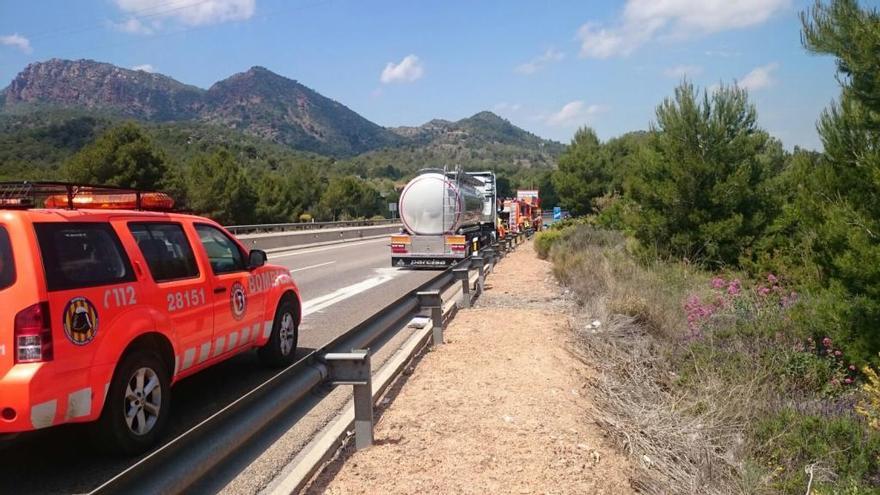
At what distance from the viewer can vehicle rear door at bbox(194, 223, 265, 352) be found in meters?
5.93

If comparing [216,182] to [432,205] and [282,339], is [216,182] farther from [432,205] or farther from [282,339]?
[282,339]

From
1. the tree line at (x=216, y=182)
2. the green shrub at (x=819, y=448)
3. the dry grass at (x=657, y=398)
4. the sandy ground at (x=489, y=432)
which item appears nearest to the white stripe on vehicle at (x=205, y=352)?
the sandy ground at (x=489, y=432)

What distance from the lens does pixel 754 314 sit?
30.5 ft

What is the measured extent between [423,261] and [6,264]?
16.7 metres

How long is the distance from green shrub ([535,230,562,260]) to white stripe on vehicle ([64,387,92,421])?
1967 cm

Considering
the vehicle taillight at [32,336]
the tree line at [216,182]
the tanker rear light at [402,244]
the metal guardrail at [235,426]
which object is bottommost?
the tanker rear light at [402,244]

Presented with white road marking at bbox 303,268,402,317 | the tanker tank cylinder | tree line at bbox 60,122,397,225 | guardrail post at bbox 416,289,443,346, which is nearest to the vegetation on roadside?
guardrail post at bbox 416,289,443,346

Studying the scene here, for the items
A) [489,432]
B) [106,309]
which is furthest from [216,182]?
[489,432]

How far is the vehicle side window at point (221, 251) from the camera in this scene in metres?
6.34

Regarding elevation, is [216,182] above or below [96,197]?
above

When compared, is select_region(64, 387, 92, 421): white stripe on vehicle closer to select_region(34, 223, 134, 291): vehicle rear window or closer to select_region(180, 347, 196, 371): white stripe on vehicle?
select_region(34, 223, 134, 291): vehicle rear window

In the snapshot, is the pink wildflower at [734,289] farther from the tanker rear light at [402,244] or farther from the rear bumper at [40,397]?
the tanker rear light at [402,244]

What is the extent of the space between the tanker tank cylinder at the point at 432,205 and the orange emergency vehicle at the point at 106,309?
14148 millimetres

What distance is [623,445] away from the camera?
191 inches
